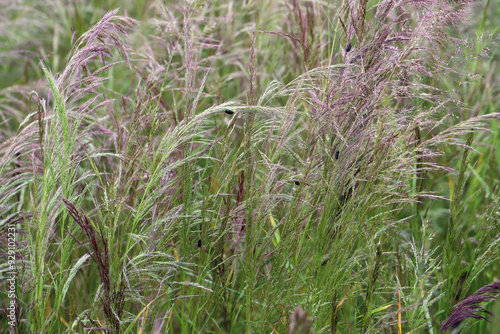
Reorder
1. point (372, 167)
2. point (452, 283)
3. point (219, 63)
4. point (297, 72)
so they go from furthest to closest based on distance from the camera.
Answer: point (219, 63) < point (297, 72) < point (452, 283) < point (372, 167)

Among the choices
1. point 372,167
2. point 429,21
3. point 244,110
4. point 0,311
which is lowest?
point 0,311

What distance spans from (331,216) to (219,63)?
165cm

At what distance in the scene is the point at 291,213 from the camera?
47.7 inches

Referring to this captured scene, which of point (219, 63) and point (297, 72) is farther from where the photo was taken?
point (219, 63)

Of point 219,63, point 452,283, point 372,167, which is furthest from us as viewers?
point 219,63

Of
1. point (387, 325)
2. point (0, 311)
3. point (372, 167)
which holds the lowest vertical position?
point (0, 311)

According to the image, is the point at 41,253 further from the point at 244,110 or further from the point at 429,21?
the point at 429,21

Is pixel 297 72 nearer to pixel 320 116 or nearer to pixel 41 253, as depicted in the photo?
pixel 320 116

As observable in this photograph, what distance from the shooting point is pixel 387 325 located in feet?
4.15

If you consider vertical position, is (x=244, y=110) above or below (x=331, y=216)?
above

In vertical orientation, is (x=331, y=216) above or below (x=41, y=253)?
above

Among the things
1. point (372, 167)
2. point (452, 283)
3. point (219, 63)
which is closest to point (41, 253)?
point (372, 167)

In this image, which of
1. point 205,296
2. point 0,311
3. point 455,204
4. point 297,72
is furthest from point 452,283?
point 0,311

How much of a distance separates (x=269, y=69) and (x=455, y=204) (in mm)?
1125
